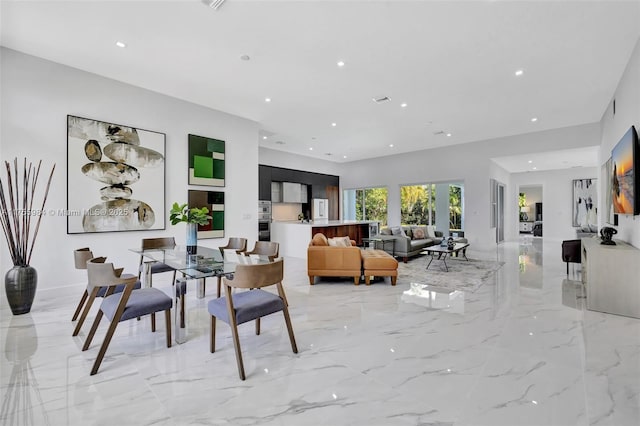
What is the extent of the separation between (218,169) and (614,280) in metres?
6.18

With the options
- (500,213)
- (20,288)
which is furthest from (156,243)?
(500,213)

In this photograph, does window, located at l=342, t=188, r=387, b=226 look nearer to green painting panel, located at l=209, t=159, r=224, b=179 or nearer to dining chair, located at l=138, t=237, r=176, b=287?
green painting panel, located at l=209, t=159, r=224, b=179

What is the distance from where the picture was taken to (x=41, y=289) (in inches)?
153

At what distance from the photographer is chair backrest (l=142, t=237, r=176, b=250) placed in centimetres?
403

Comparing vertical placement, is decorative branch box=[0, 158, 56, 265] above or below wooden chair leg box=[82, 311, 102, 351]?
above

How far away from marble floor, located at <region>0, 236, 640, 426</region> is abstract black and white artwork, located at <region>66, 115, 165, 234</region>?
1.30 m

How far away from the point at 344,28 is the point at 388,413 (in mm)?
3605

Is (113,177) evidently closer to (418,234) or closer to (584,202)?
(418,234)

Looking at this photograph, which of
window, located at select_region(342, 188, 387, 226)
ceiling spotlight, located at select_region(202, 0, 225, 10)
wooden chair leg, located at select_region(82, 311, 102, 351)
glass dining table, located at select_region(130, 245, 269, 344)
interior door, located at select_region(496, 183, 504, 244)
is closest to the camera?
wooden chair leg, located at select_region(82, 311, 102, 351)

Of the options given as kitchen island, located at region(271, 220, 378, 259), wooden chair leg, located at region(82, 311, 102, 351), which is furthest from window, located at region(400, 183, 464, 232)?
wooden chair leg, located at region(82, 311, 102, 351)

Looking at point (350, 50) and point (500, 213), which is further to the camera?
point (500, 213)

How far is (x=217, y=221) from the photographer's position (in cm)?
574

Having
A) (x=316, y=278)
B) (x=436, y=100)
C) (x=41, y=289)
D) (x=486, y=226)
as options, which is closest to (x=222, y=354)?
(x=316, y=278)

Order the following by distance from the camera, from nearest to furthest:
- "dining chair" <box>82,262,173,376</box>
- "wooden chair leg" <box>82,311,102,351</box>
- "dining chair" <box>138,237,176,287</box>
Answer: "dining chair" <box>82,262,173,376</box>
"wooden chair leg" <box>82,311,102,351</box>
"dining chair" <box>138,237,176,287</box>
